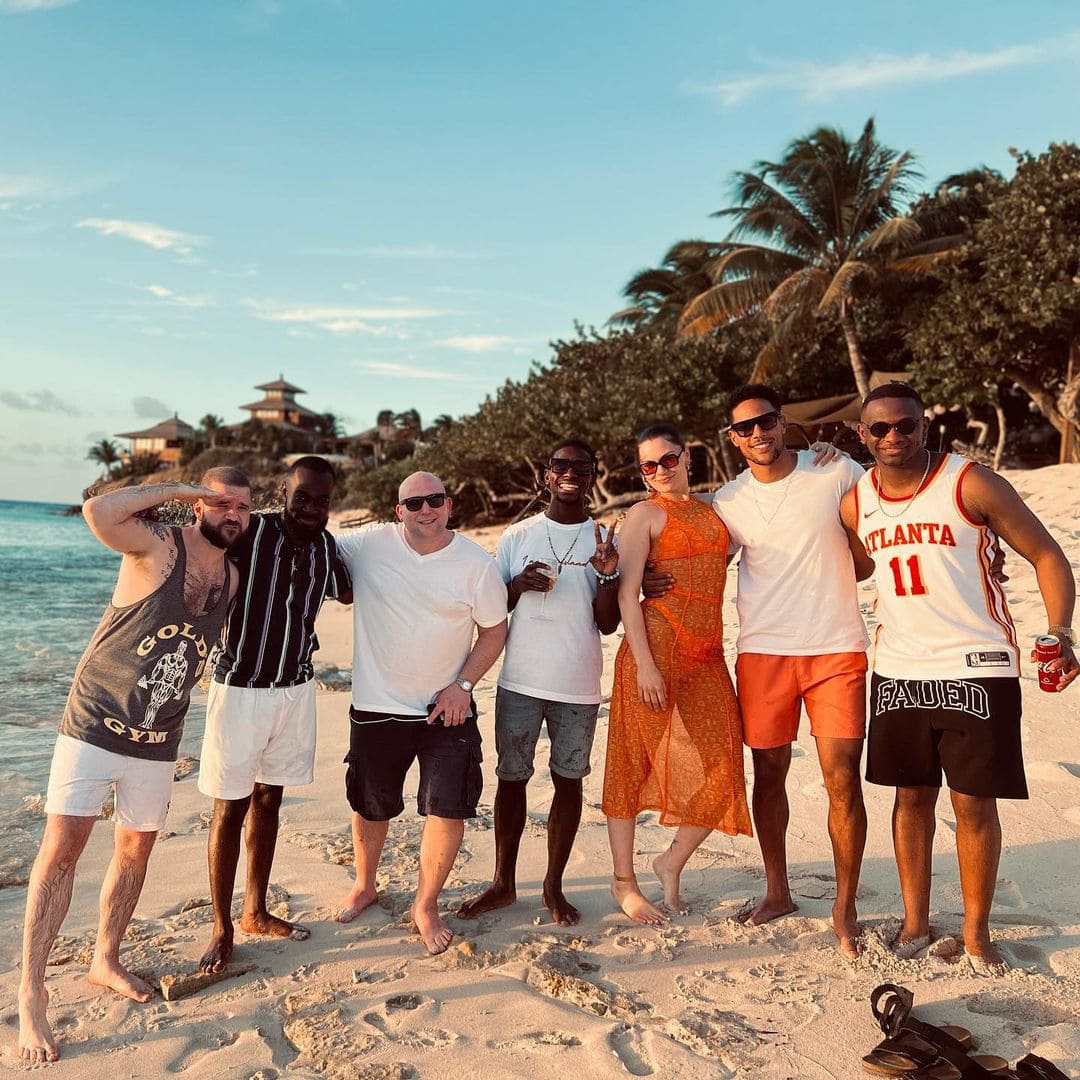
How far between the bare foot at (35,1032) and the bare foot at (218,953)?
0.54 metres

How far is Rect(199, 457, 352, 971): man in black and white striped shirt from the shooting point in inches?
141

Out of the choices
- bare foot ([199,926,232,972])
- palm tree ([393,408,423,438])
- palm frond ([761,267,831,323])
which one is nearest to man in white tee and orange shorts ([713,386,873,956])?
bare foot ([199,926,232,972])

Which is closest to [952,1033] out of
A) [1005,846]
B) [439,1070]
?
[439,1070]

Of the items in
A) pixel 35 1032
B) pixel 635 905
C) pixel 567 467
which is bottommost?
pixel 35 1032

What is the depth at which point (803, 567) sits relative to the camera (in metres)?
3.87

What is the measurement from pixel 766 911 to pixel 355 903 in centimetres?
178

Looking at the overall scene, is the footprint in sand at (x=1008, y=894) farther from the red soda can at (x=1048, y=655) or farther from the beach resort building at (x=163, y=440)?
the beach resort building at (x=163, y=440)

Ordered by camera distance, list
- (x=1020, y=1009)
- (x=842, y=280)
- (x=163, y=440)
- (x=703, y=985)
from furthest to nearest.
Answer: (x=163, y=440) → (x=842, y=280) → (x=703, y=985) → (x=1020, y=1009)

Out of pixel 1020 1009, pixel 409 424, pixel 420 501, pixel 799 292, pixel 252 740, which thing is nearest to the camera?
pixel 1020 1009

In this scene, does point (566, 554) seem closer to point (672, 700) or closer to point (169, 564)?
point (672, 700)

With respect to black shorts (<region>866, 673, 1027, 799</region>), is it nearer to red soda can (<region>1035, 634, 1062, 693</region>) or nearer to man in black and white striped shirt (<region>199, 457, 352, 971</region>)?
red soda can (<region>1035, 634, 1062, 693</region>)

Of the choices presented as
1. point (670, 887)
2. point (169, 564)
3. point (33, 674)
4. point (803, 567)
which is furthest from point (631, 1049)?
point (33, 674)

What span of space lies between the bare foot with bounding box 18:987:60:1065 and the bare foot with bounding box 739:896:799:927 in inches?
103

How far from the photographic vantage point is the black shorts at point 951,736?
11.1 ft
